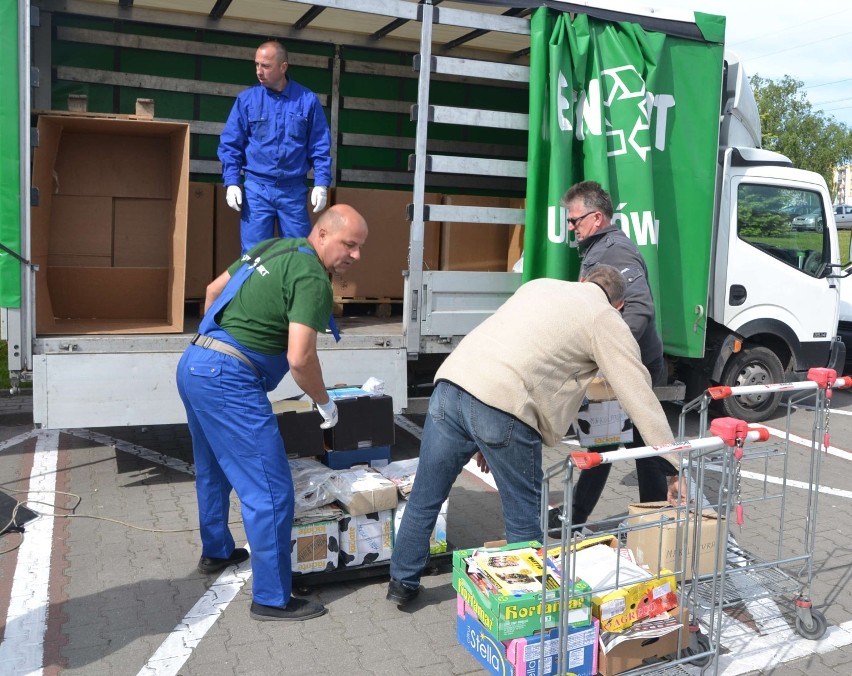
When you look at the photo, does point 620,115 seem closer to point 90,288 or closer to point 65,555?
point 90,288

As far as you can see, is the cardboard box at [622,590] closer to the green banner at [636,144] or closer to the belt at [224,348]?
the belt at [224,348]

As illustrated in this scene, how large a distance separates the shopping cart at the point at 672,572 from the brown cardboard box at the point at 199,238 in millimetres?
4835

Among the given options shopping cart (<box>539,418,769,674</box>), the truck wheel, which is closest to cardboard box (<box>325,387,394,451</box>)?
shopping cart (<box>539,418,769,674</box>)

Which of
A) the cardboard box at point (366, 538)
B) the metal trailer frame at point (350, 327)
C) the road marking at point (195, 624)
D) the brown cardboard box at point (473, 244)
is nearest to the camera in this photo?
the road marking at point (195, 624)

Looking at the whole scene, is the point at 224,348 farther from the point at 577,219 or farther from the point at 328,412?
the point at 577,219

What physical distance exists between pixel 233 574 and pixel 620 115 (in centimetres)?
389

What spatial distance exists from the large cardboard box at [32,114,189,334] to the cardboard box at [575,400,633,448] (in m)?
2.72

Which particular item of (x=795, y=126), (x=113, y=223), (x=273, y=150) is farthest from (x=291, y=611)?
(x=795, y=126)

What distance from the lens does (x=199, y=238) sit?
290 inches

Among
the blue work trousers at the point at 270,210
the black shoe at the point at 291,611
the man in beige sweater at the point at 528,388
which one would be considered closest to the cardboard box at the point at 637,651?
the man in beige sweater at the point at 528,388

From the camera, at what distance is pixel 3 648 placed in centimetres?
354

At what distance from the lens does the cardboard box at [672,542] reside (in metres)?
3.23

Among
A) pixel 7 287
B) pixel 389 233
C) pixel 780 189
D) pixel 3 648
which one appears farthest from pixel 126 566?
pixel 780 189

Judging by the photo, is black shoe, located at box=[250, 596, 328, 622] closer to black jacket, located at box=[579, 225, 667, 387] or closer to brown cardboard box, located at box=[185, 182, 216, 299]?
black jacket, located at box=[579, 225, 667, 387]
